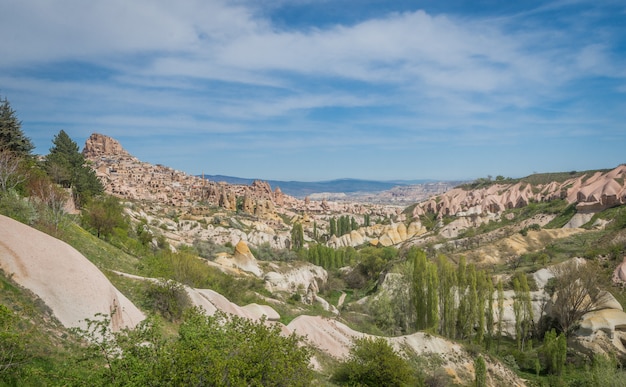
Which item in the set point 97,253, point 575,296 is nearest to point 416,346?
point 575,296

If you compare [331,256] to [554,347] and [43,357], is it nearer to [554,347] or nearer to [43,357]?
[554,347]

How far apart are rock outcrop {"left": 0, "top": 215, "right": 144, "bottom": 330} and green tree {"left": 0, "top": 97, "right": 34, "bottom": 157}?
945 inches

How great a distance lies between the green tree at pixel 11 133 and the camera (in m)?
34.2

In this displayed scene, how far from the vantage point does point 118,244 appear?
3491 cm

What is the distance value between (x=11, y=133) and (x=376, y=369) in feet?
120

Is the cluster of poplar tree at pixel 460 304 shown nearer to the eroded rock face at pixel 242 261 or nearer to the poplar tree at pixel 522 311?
the poplar tree at pixel 522 311

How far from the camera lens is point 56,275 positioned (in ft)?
46.3

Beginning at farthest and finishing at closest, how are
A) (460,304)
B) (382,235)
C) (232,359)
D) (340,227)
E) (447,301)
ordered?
(340,227)
(382,235)
(460,304)
(447,301)
(232,359)

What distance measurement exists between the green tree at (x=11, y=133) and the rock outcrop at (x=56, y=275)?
945 inches

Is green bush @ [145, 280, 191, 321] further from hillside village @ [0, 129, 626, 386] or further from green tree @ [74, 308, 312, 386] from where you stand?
green tree @ [74, 308, 312, 386]

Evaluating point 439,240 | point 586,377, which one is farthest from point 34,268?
point 439,240

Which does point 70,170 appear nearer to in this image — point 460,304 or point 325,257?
point 460,304

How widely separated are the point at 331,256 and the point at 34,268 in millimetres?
65710

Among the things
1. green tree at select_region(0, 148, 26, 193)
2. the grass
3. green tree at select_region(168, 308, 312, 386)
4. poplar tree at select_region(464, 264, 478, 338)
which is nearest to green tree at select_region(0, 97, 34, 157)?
green tree at select_region(0, 148, 26, 193)
